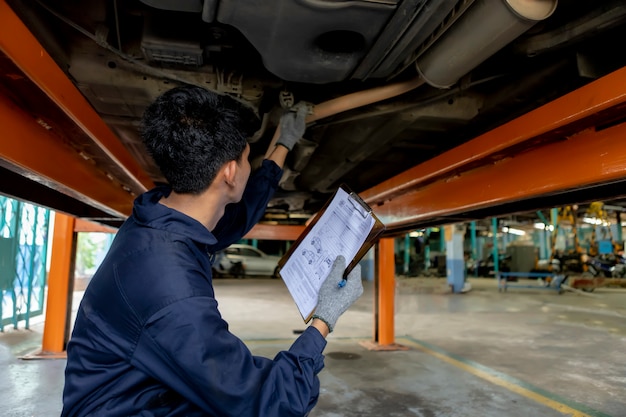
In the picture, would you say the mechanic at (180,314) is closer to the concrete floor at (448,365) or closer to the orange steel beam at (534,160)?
the orange steel beam at (534,160)

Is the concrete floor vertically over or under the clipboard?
under

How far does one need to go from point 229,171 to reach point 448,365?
9.26 ft

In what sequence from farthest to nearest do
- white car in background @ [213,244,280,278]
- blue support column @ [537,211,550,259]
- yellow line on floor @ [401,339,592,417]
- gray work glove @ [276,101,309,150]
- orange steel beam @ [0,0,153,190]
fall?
blue support column @ [537,211,550,259] < white car in background @ [213,244,280,278] < yellow line on floor @ [401,339,592,417] < gray work glove @ [276,101,309,150] < orange steel beam @ [0,0,153,190]

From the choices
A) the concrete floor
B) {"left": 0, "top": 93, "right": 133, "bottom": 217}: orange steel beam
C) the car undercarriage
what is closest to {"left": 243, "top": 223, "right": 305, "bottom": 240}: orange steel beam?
the concrete floor

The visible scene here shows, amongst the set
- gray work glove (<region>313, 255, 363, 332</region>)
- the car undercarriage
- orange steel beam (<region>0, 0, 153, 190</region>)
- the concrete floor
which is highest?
the car undercarriage

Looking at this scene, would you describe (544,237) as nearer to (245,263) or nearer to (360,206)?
(245,263)

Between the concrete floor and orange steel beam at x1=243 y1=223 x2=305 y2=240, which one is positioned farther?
orange steel beam at x1=243 y1=223 x2=305 y2=240

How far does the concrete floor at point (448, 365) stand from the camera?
2.42m

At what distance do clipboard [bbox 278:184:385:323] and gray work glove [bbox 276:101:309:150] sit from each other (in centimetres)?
52

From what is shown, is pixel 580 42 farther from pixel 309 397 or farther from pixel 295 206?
pixel 295 206

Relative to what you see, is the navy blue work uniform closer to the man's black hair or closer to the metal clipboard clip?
the man's black hair

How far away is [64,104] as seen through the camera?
137 centimetres

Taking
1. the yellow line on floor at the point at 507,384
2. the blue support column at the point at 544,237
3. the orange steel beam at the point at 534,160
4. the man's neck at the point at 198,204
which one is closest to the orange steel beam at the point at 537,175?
the orange steel beam at the point at 534,160

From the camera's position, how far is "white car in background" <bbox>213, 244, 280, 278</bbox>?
12.4 m
